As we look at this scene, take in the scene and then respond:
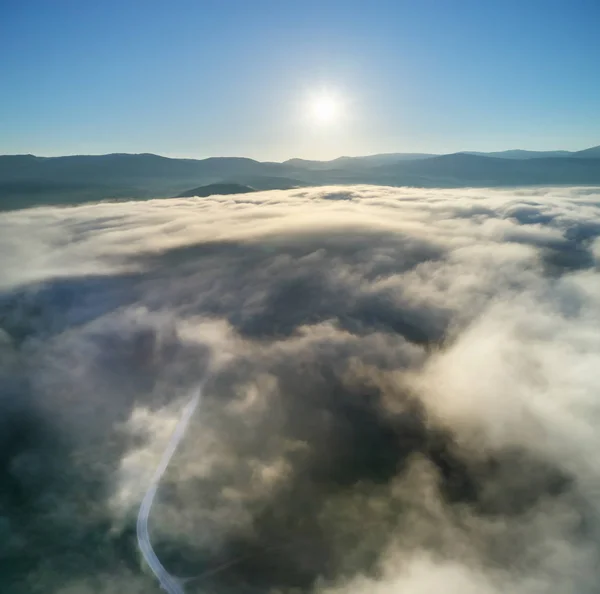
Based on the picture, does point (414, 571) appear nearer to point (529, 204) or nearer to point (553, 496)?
point (553, 496)

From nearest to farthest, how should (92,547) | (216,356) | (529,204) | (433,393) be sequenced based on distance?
1. (92,547)
2. (433,393)
3. (216,356)
4. (529,204)

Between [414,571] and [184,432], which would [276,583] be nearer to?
[414,571]

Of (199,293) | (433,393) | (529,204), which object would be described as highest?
(529,204)

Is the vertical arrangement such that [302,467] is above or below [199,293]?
below

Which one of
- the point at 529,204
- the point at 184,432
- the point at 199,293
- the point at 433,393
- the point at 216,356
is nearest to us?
the point at 184,432

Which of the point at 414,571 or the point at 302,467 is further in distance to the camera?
the point at 302,467

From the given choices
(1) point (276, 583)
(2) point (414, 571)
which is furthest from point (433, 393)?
(1) point (276, 583)
